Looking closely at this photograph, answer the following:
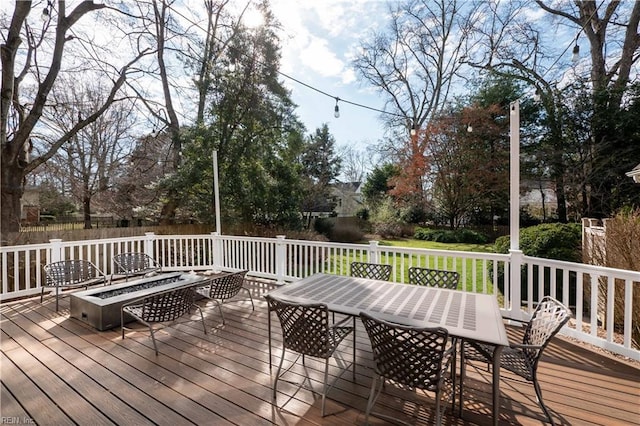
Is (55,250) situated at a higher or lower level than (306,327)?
higher

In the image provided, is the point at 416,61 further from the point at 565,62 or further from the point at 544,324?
the point at 544,324

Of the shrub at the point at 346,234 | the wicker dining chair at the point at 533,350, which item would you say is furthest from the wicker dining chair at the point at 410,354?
the shrub at the point at 346,234

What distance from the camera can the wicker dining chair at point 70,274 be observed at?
4043mm

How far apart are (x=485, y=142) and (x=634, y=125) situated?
15.1 ft

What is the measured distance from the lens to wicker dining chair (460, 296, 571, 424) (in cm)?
184

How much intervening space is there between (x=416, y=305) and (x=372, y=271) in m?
1.23

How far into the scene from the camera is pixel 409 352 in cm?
170

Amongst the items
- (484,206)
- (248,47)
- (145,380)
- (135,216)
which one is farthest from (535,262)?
(135,216)

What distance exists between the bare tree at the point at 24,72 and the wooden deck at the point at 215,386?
5.55m

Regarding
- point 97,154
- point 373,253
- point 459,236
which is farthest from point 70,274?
point 459,236

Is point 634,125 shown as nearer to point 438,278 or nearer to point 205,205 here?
point 438,278

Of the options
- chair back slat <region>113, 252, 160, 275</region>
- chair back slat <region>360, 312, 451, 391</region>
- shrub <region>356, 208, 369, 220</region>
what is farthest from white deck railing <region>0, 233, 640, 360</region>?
shrub <region>356, 208, 369, 220</region>

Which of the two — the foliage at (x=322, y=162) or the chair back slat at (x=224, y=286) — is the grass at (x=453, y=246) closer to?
the foliage at (x=322, y=162)

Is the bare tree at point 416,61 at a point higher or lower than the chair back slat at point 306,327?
higher
